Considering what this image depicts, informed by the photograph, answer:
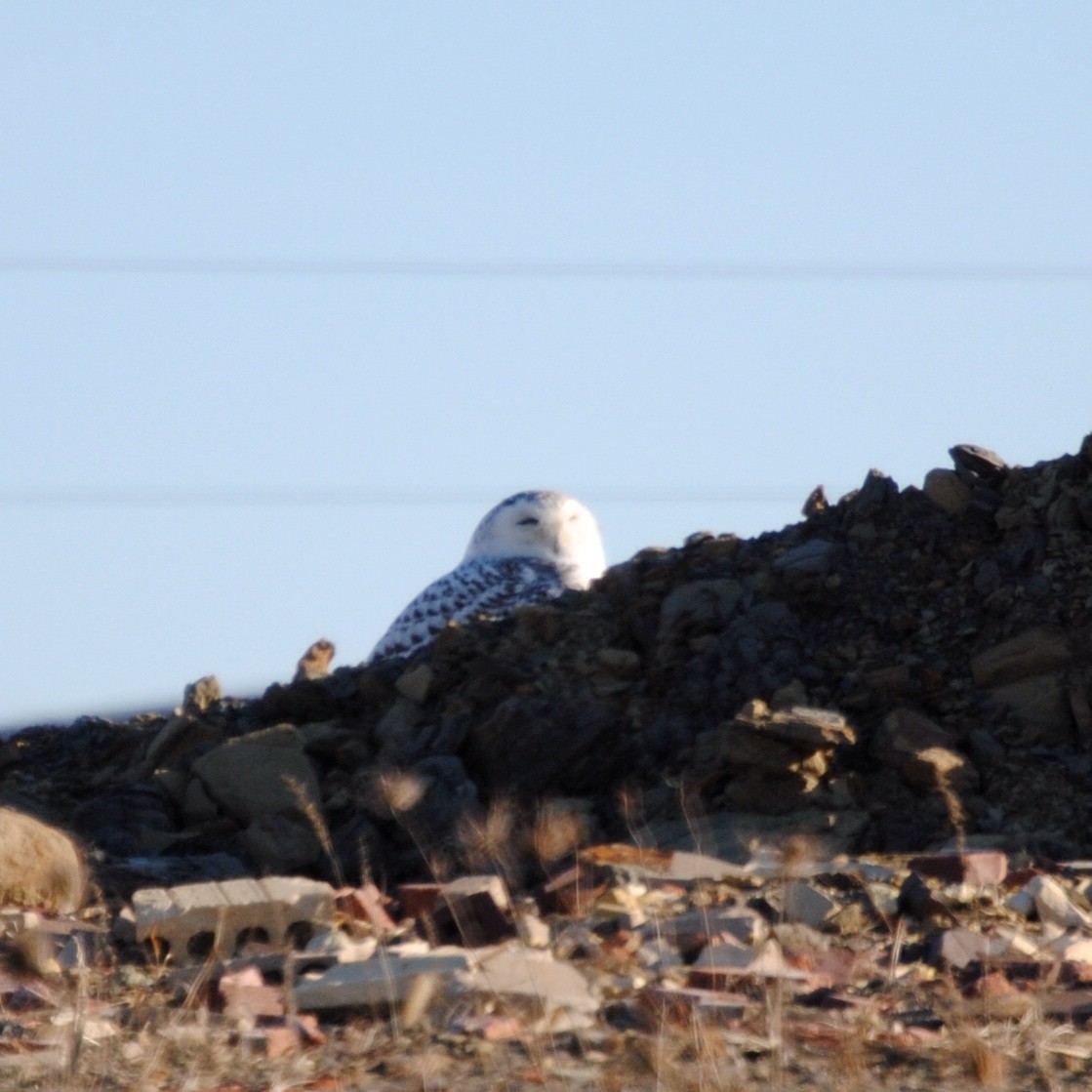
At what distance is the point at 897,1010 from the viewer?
5.13 metres

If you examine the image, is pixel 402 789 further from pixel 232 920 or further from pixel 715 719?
pixel 715 719

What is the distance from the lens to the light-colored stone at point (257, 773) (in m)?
8.39

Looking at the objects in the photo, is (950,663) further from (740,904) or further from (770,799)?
(740,904)

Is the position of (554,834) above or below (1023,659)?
below

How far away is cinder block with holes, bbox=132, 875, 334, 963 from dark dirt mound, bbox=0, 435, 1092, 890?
816mm

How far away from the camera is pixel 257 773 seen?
8.55 metres

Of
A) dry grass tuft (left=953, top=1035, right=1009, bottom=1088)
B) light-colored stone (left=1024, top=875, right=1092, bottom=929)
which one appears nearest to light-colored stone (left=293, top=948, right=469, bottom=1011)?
dry grass tuft (left=953, top=1035, right=1009, bottom=1088)

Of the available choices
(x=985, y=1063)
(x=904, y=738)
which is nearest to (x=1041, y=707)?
(x=904, y=738)

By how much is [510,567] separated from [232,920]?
731cm

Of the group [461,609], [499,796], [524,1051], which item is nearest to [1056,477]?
[499,796]

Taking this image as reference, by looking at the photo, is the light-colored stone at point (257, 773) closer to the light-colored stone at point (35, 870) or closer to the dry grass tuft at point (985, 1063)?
the light-colored stone at point (35, 870)

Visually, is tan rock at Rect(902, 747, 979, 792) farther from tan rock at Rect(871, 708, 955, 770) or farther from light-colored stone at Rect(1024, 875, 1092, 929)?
light-colored stone at Rect(1024, 875, 1092, 929)

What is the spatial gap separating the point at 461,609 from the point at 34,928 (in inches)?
249

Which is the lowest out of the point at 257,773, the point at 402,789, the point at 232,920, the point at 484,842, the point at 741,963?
the point at 741,963
